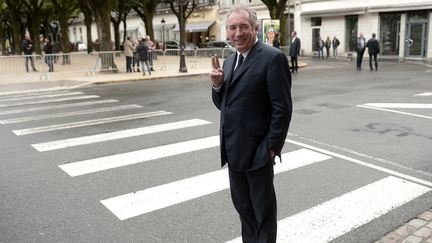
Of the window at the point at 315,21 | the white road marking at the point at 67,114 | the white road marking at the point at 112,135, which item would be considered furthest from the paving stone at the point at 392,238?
the window at the point at 315,21

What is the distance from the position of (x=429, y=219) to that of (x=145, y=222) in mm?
2773

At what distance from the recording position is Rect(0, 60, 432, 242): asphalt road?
4406 millimetres

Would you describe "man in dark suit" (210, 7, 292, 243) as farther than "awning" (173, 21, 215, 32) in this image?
No

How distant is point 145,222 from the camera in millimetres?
4531


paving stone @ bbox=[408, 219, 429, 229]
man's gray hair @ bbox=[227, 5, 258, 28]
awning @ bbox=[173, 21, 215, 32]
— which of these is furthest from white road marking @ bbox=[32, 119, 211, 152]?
awning @ bbox=[173, 21, 215, 32]

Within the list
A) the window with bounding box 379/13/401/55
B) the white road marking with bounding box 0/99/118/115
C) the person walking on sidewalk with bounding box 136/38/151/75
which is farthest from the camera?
the window with bounding box 379/13/401/55

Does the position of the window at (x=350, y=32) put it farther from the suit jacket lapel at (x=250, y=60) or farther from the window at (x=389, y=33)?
the suit jacket lapel at (x=250, y=60)

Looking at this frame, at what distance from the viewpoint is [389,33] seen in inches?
1312

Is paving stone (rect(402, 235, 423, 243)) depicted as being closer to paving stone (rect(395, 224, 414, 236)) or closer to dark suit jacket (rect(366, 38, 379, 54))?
paving stone (rect(395, 224, 414, 236))

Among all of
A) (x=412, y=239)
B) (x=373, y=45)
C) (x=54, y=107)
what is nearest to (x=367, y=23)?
(x=373, y=45)

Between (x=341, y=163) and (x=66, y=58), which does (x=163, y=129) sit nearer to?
(x=341, y=163)

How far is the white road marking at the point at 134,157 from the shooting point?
637 centimetres

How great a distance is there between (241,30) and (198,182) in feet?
9.78

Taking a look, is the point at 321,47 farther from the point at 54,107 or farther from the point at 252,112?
the point at 252,112
